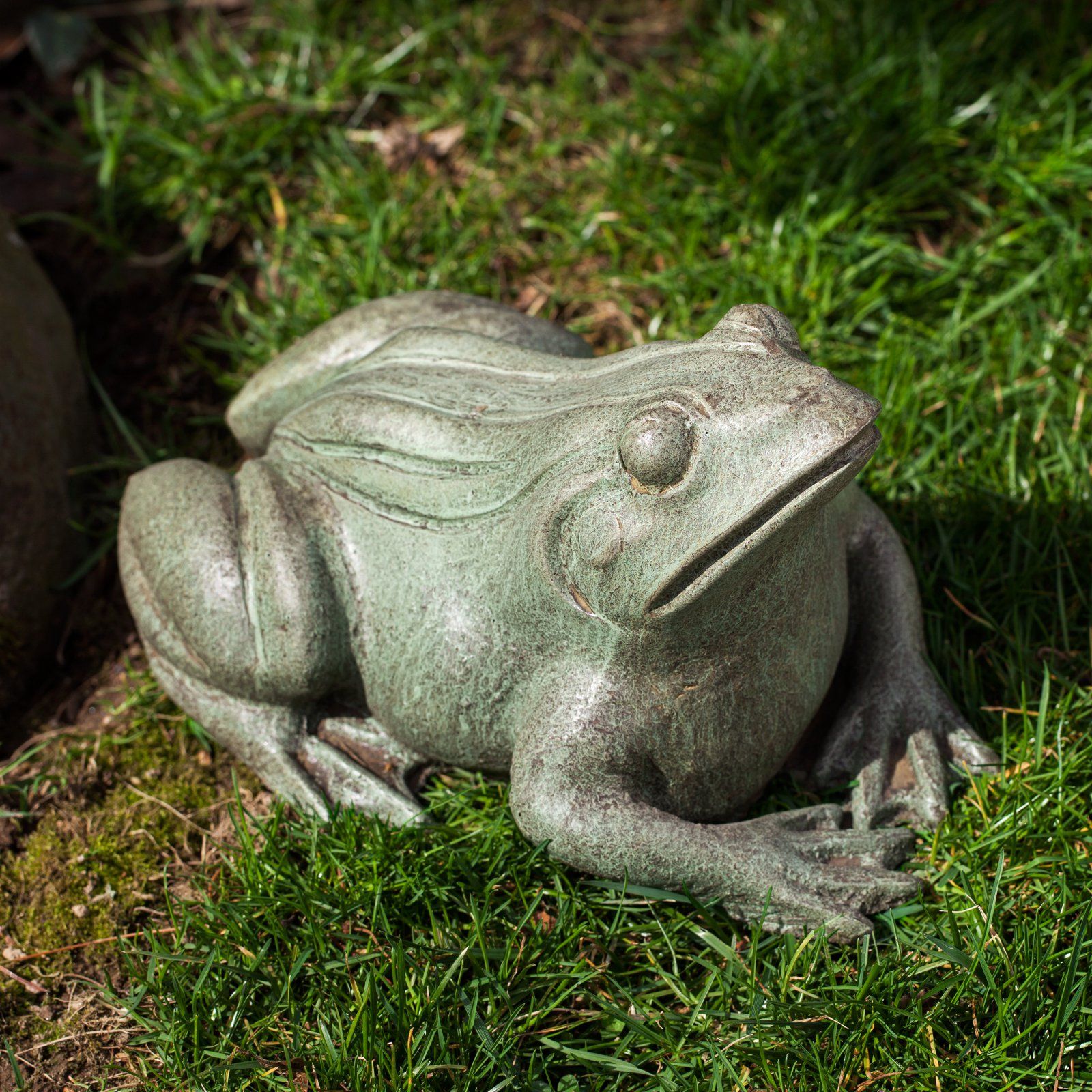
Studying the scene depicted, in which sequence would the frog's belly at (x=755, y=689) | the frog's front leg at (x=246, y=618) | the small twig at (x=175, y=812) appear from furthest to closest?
the small twig at (x=175, y=812) → the frog's front leg at (x=246, y=618) → the frog's belly at (x=755, y=689)

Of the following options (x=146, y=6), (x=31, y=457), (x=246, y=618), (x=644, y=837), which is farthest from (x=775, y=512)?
(x=146, y=6)

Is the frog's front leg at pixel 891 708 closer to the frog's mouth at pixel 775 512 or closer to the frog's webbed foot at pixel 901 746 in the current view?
the frog's webbed foot at pixel 901 746

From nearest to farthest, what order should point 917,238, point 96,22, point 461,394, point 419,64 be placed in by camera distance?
point 461,394 → point 917,238 → point 419,64 → point 96,22

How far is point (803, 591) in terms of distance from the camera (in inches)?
98.9

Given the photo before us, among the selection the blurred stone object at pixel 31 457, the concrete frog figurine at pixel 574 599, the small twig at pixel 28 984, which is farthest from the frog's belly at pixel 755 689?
the blurred stone object at pixel 31 457

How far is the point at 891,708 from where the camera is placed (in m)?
2.99

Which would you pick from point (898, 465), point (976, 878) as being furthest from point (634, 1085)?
point (898, 465)

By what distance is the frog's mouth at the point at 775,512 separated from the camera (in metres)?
2.19

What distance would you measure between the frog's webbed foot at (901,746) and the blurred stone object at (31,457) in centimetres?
240

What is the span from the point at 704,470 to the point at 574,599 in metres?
0.41

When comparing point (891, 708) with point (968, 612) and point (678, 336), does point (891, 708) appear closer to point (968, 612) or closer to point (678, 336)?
point (968, 612)

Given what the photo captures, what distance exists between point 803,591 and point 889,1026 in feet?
3.16

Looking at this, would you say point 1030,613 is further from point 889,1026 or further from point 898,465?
point 889,1026

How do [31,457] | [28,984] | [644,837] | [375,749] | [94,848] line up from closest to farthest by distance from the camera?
[644,837] → [28,984] → [375,749] → [94,848] → [31,457]
